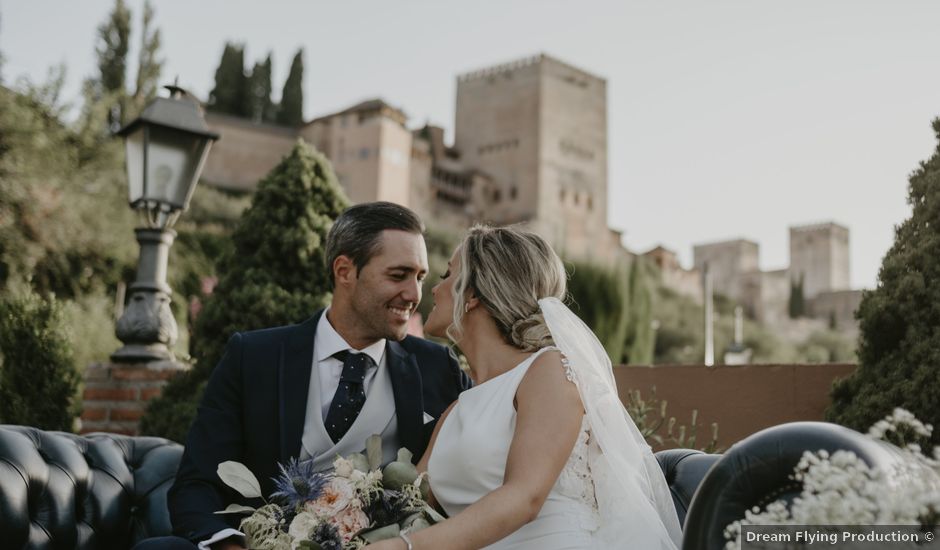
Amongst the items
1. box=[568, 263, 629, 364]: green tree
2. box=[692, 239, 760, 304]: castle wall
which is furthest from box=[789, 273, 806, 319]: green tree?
box=[568, 263, 629, 364]: green tree

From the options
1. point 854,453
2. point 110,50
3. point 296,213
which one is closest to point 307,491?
point 854,453

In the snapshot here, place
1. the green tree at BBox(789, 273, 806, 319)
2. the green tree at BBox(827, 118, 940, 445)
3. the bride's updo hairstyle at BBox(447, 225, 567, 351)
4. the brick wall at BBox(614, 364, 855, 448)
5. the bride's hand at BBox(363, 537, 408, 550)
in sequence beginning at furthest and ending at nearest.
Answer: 1. the green tree at BBox(789, 273, 806, 319)
2. the brick wall at BBox(614, 364, 855, 448)
3. the green tree at BBox(827, 118, 940, 445)
4. the bride's updo hairstyle at BBox(447, 225, 567, 351)
5. the bride's hand at BBox(363, 537, 408, 550)

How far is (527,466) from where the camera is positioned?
237cm

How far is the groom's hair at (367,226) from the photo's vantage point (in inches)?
130

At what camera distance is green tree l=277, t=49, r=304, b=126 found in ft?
153

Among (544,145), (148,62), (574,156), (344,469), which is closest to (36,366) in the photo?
(344,469)

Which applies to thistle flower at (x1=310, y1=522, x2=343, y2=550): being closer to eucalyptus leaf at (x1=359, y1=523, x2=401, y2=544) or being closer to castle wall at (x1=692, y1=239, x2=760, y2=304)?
eucalyptus leaf at (x1=359, y1=523, x2=401, y2=544)

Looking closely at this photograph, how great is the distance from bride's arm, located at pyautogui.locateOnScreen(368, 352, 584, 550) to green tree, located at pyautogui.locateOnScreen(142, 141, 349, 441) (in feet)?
9.76

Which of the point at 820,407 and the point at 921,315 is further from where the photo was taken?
the point at 820,407

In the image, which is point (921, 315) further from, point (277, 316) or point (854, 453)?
point (277, 316)

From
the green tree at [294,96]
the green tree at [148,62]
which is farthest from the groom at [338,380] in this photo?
the green tree at [294,96]

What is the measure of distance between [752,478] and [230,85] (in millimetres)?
47426

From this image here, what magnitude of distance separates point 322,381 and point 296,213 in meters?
2.90

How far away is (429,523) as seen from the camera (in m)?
2.40
